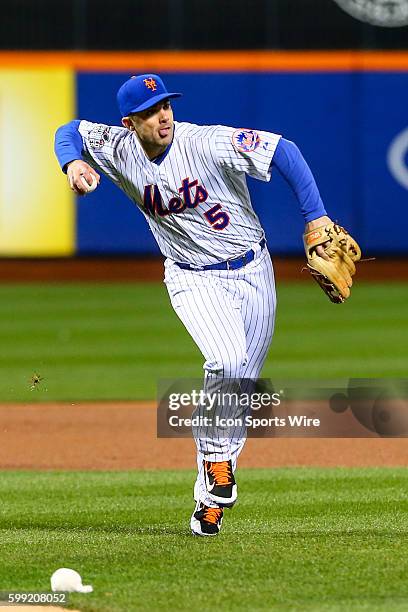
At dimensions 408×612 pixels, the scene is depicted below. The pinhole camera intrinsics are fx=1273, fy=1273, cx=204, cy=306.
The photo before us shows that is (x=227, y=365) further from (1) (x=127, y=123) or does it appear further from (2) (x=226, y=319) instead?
(1) (x=127, y=123)

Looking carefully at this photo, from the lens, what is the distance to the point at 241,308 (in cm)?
534

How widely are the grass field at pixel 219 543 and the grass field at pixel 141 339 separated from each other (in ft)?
12.2

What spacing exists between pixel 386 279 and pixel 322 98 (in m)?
2.87

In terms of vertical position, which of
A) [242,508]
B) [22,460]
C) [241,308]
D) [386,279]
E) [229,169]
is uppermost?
[229,169]

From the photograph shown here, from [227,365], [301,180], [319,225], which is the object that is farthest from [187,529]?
[301,180]

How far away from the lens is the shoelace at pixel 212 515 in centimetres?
516

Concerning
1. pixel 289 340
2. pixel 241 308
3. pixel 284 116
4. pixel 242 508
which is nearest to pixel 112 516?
pixel 242 508

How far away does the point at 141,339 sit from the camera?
13617 mm

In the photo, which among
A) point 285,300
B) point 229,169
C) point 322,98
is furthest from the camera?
point 322,98

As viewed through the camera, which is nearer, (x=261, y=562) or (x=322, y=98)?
(x=261, y=562)

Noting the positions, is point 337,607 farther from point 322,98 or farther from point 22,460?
point 322,98

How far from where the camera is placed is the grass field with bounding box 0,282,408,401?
11133mm

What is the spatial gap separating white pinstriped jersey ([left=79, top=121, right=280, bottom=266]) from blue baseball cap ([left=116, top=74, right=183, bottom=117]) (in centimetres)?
23

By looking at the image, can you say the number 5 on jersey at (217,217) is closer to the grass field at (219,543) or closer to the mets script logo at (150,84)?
the mets script logo at (150,84)
